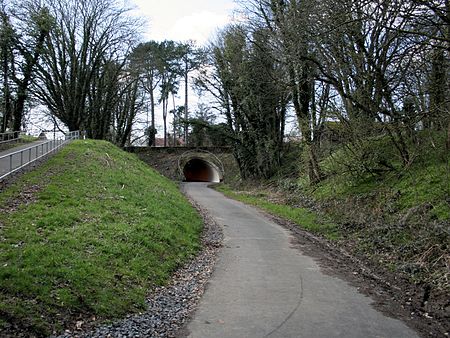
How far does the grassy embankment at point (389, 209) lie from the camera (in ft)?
29.5

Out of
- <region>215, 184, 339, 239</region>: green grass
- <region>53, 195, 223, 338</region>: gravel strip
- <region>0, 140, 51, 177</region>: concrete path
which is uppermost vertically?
<region>0, 140, 51, 177</region>: concrete path

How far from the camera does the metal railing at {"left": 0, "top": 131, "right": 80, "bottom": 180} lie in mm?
14298

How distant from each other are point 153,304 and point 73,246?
2.41 m

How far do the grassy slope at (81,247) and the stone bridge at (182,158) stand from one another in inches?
1050

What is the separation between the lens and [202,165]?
51500mm

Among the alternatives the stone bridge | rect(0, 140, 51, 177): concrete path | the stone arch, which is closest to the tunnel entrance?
the stone arch

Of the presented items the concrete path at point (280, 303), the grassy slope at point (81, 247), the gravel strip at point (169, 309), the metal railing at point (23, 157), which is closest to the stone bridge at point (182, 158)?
the metal railing at point (23, 157)

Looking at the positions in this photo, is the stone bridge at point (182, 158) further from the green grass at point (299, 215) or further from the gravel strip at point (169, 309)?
the gravel strip at point (169, 309)

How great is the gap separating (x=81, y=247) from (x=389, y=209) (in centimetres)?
931

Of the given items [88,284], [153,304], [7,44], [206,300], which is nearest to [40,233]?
[88,284]

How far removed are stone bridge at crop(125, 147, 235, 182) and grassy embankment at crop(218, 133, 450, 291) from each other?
2207 cm

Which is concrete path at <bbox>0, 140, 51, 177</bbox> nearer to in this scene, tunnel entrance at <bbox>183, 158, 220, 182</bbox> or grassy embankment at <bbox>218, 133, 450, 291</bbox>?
grassy embankment at <bbox>218, 133, 450, 291</bbox>

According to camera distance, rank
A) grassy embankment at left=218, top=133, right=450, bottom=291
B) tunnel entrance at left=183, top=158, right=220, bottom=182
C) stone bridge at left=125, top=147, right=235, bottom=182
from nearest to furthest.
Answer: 1. grassy embankment at left=218, top=133, right=450, bottom=291
2. stone bridge at left=125, top=147, right=235, bottom=182
3. tunnel entrance at left=183, top=158, right=220, bottom=182

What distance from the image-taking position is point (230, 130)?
3262cm
